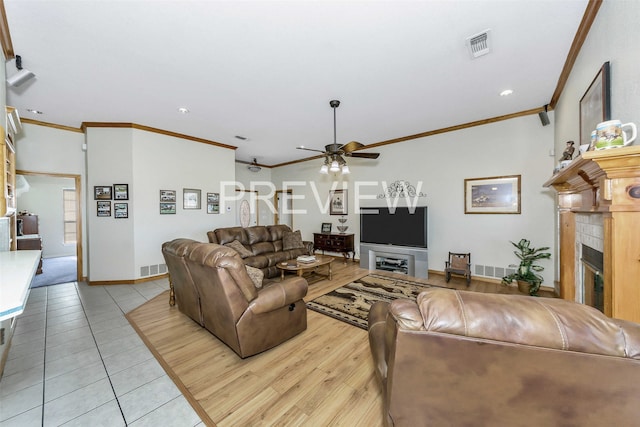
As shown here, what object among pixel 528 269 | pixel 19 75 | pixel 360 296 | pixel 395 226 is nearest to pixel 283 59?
pixel 19 75

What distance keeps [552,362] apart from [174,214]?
18.3 ft

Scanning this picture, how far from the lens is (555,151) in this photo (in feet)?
12.0

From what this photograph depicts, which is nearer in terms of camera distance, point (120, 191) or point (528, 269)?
point (528, 269)

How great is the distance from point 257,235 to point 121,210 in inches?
97.2

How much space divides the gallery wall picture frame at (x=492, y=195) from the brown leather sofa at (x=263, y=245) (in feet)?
11.0

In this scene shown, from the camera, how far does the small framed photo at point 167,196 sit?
4.73 metres

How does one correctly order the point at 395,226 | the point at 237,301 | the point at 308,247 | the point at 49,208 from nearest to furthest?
the point at 237,301 < the point at 395,226 < the point at 308,247 < the point at 49,208

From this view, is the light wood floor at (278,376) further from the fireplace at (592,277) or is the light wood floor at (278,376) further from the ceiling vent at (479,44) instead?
the ceiling vent at (479,44)

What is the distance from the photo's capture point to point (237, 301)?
205 cm

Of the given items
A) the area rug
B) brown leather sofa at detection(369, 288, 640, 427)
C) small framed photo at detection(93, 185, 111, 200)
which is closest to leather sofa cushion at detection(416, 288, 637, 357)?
brown leather sofa at detection(369, 288, 640, 427)

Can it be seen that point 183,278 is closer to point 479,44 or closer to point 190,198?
point 190,198

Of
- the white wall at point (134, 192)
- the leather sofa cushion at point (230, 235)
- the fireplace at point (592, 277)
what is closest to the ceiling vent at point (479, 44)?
the fireplace at point (592, 277)

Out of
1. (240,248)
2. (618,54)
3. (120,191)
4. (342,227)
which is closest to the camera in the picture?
(618,54)

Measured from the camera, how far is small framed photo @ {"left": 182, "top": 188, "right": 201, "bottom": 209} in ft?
16.5
